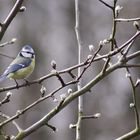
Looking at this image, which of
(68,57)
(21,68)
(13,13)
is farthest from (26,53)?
(68,57)

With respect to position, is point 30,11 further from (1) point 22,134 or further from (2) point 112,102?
(1) point 22,134

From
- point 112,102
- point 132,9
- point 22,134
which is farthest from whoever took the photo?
point 112,102

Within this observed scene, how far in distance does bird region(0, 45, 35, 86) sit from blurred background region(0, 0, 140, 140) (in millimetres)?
4274

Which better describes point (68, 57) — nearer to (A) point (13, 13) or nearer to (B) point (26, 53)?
(B) point (26, 53)

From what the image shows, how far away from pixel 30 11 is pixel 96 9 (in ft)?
3.07

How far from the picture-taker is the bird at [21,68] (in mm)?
2324

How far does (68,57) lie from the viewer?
7.48 metres

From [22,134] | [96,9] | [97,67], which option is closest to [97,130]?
[97,67]

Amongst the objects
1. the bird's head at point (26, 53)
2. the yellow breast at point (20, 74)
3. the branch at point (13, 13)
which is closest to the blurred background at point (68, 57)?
the bird's head at point (26, 53)

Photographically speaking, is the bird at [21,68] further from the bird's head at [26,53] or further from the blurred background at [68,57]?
the blurred background at [68,57]

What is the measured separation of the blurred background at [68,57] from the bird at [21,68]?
4.27 metres

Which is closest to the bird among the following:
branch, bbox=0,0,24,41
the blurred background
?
branch, bbox=0,0,24,41

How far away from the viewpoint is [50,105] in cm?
727

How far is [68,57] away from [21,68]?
5.08 meters
